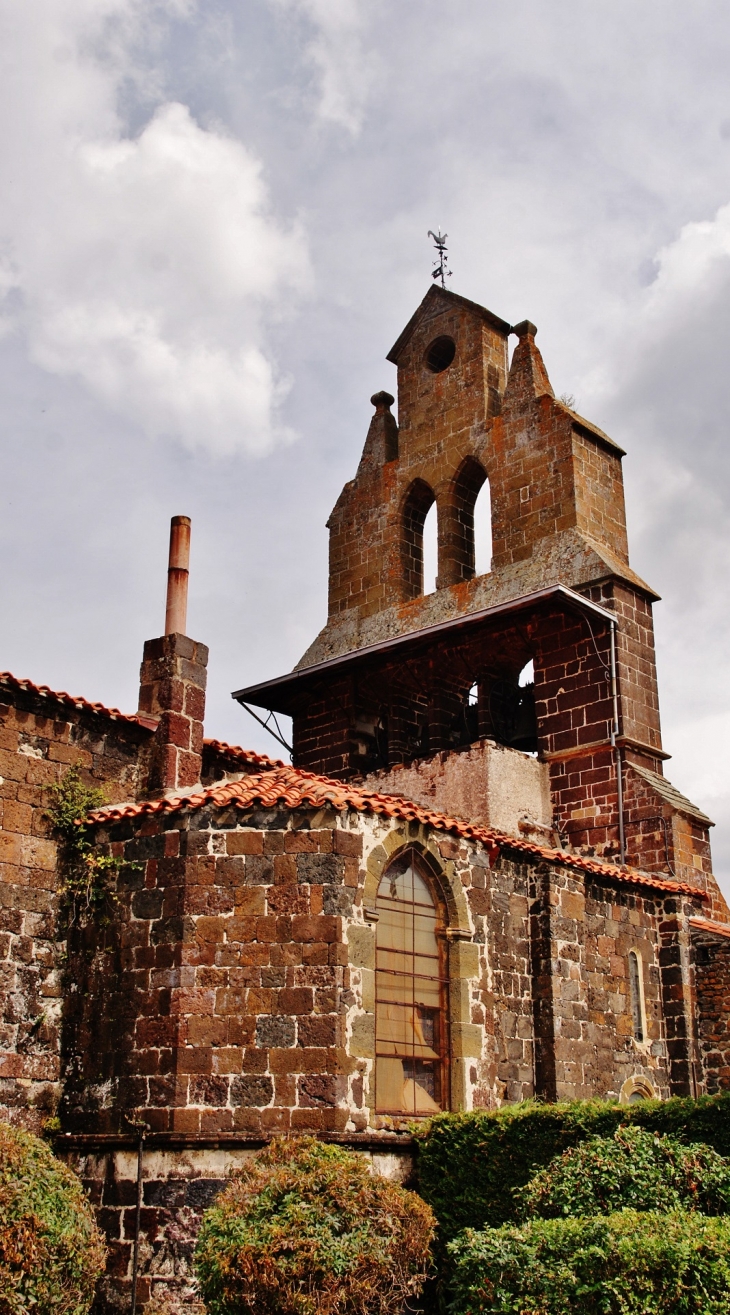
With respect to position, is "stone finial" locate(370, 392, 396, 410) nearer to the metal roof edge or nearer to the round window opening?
the round window opening

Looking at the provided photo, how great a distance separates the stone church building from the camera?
12656mm

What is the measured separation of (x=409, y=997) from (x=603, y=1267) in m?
4.89

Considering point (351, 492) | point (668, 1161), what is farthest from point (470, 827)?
point (351, 492)

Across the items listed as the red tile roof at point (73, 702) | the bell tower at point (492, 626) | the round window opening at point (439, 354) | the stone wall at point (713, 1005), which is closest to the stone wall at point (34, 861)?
the red tile roof at point (73, 702)

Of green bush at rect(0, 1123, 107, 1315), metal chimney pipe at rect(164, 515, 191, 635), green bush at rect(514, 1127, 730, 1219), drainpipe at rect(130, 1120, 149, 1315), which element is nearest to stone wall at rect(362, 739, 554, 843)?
metal chimney pipe at rect(164, 515, 191, 635)

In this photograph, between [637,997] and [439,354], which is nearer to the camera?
[637,997]

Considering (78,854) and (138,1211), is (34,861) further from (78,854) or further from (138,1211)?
(138,1211)

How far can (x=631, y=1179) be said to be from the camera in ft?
34.4

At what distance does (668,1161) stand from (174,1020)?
191 inches

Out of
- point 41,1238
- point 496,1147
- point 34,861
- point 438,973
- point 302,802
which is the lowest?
point 41,1238

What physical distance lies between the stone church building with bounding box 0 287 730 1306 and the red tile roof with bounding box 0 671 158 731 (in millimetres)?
47

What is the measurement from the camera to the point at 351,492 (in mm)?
26547

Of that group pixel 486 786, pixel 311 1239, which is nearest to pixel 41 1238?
pixel 311 1239

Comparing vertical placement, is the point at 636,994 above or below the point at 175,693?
below
